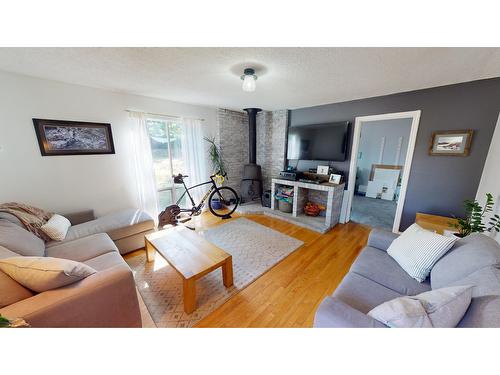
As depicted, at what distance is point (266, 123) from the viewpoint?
404 cm

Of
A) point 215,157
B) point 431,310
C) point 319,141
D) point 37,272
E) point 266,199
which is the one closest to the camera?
point 431,310

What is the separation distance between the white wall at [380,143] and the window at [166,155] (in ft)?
14.1

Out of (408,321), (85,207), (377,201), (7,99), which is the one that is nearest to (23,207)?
(85,207)

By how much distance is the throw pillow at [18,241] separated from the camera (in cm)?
132

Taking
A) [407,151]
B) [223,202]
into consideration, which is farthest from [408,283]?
[223,202]

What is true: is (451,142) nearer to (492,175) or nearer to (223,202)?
(492,175)

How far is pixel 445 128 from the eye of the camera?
229 cm

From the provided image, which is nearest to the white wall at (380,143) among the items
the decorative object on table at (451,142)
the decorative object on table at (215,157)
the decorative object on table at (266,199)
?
the decorative object on table at (451,142)

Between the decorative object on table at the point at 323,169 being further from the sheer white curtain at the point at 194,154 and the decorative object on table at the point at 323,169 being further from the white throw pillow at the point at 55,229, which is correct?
the white throw pillow at the point at 55,229

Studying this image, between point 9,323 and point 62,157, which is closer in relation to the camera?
point 9,323

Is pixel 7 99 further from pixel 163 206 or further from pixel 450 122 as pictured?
pixel 450 122

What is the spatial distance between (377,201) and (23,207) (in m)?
6.35

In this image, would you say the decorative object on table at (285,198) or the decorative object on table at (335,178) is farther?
the decorative object on table at (285,198)

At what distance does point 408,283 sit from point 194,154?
347cm
